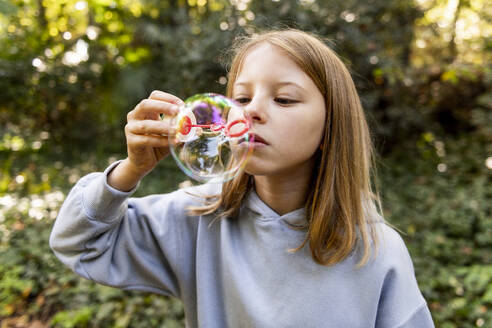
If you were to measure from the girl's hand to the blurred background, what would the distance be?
200 centimetres

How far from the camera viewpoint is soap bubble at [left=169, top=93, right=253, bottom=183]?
3.77 ft

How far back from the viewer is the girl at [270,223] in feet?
3.72

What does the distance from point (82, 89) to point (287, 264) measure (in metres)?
4.07

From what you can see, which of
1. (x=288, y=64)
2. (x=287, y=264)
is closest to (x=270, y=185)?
(x=287, y=264)

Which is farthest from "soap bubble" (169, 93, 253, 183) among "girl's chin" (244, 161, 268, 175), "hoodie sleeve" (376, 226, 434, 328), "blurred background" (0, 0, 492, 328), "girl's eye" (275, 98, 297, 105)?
"blurred background" (0, 0, 492, 328)

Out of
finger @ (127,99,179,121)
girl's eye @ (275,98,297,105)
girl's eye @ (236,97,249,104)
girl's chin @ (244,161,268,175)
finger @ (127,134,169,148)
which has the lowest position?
girl's chin @ (244,161,268,175)

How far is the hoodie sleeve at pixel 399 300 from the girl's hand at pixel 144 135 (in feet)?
2.95

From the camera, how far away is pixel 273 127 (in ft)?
3.64

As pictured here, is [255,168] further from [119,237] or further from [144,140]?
[119,237]

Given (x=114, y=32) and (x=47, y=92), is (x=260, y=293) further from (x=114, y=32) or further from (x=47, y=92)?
(x=114, y=32)

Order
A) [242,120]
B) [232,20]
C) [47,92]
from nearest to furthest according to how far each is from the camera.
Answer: [242,120] < [232,20] < [47,92]

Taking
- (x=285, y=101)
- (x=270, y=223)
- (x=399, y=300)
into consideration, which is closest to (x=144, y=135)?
(x=285, y=101)

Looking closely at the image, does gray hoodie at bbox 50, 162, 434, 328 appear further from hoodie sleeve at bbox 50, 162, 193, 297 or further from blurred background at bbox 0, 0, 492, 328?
blurred background at bbox 0, 0, 492, 328

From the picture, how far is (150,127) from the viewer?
1.05 m
